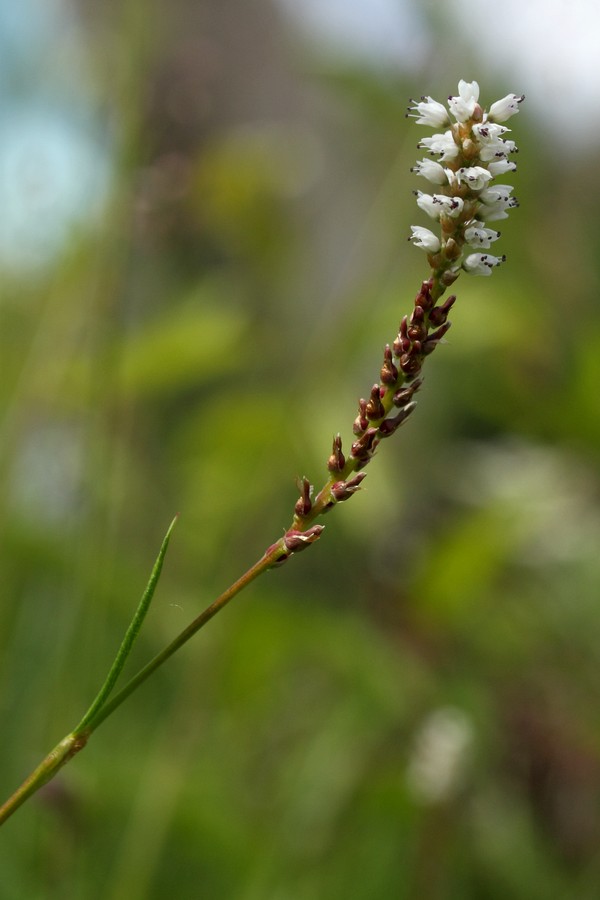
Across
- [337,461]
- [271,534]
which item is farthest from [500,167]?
[271,534]

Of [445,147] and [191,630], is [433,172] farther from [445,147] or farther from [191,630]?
[191,630]

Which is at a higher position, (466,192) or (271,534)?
(271,534)

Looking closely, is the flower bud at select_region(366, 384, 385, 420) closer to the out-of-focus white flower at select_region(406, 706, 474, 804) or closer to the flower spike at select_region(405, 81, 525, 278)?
the flower spike at select_region(405, 81, 525, 278)

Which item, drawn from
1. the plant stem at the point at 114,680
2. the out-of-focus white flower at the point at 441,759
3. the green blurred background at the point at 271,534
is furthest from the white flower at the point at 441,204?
the out-of-focus white flower at the point at 441,759

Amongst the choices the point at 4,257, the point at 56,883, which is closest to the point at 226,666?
the point at 56,883

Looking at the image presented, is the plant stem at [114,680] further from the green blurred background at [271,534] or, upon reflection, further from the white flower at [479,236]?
the green blurred background at [271,534]

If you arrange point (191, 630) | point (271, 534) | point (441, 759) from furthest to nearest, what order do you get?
point (271, 534) < point (441, 759) < point (191, 630)

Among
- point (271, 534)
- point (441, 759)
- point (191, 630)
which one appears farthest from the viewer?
point (271, 534)

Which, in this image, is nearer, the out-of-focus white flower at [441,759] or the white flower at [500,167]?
the white flower at [500,167]
